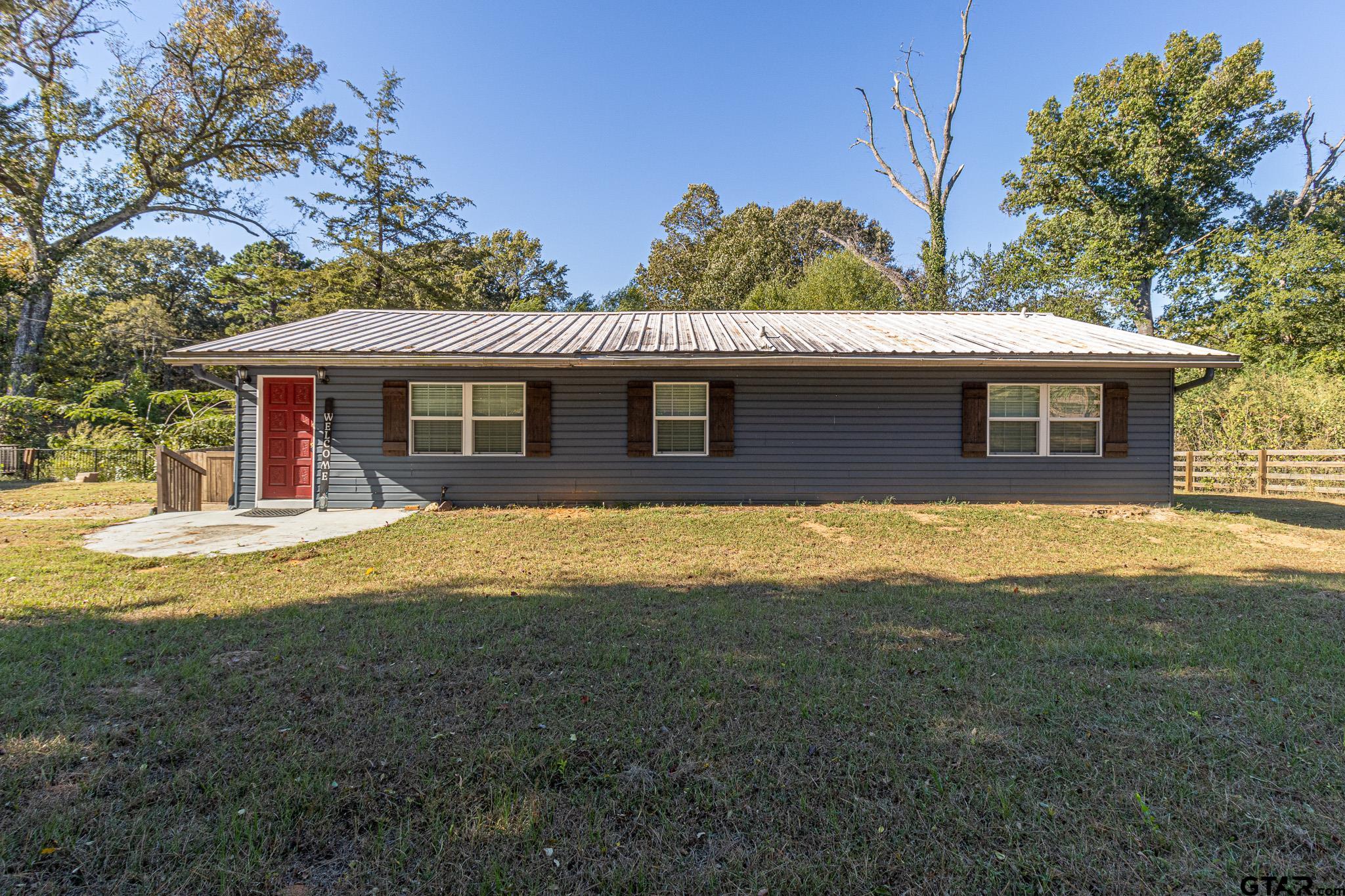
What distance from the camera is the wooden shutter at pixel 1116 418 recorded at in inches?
389

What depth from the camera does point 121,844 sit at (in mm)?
1866

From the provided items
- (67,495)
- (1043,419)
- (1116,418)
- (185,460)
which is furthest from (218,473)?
(1116,418)

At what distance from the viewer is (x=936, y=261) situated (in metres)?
22.5

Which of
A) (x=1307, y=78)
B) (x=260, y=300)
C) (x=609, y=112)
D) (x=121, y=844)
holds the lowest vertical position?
(x=121, y=844)

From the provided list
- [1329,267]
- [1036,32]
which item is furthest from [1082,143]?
[1329,267]

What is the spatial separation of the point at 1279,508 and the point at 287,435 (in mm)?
17604

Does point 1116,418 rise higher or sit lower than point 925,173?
lower

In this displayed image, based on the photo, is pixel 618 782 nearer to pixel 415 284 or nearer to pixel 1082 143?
pixel 415 284

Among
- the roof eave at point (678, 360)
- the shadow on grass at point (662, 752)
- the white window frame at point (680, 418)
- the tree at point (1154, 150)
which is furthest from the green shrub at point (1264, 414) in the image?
the shadow on grass at point (662, 752)

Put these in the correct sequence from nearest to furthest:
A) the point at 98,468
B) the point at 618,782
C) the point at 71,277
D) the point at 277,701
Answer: the point at 618,782 → the point at 277,701 → the point at 98,468 → the point at 71,277

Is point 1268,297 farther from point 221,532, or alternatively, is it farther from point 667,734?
point 221,532

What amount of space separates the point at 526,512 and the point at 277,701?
6289 mm

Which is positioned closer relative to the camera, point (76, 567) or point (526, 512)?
point (76, 567)

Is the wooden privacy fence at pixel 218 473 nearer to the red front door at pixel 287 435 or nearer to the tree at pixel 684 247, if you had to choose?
the red front door at pixel 287 435
